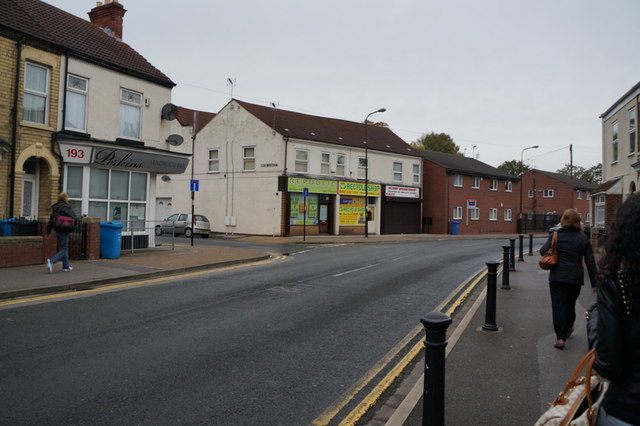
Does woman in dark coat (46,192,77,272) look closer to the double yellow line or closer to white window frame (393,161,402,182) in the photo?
the double yellow line

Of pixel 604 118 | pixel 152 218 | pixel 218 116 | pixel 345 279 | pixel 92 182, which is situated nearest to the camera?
pixel 345 279

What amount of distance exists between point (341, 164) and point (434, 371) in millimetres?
30770

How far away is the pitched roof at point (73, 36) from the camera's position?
13630 mm

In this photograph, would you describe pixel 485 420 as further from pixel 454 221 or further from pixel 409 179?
pixel 454 221

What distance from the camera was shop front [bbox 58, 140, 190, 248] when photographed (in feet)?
47.8

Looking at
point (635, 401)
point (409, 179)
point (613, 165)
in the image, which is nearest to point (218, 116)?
point (409, 179)

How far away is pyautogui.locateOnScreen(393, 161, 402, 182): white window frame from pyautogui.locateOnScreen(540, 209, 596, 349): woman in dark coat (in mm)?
31716

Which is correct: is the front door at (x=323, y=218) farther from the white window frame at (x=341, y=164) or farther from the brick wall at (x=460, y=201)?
the brick wall at (x=460, y=201)

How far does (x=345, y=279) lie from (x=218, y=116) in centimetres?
2431

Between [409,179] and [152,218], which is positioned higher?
[409,179]

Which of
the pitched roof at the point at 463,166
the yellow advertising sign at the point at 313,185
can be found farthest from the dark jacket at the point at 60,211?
the pitched roof at the point at 463,166

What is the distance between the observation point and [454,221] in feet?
133

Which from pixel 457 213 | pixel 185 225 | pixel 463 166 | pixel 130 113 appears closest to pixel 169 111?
pixel 130 113

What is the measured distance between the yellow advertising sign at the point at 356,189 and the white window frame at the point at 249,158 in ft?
20.4
